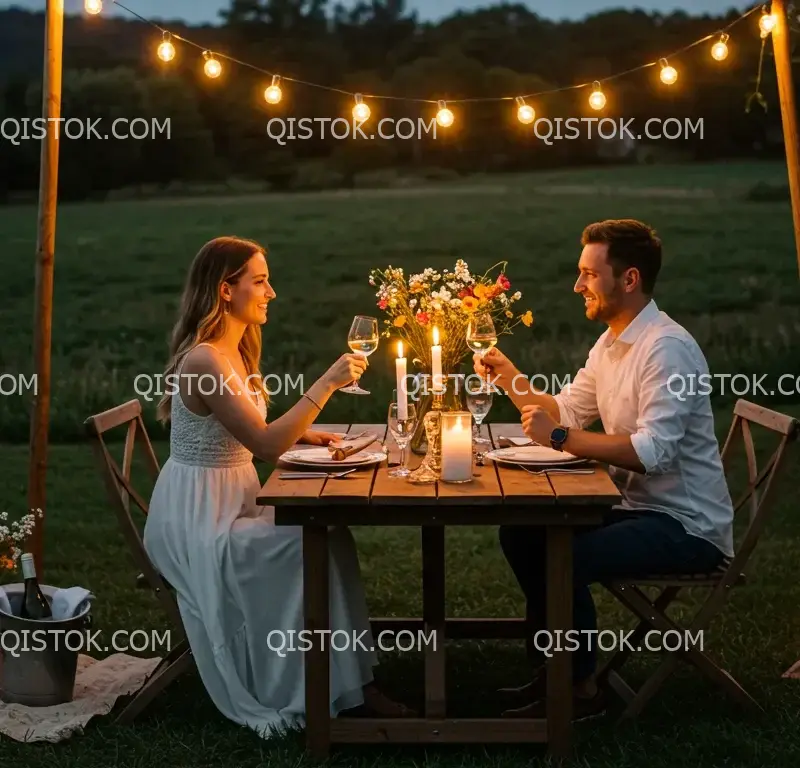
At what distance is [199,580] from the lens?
301cm

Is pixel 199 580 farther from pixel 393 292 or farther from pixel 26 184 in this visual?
pixel 26 184

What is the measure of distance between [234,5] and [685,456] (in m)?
5.07

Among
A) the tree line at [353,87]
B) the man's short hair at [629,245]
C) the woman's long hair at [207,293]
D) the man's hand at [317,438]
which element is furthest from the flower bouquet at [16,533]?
the tree line at [353,87]

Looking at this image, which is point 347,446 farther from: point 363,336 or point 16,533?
point 16,533

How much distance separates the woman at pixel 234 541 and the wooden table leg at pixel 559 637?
1.30 feet

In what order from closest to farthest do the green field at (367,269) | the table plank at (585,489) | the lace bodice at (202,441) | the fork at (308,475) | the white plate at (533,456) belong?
the table plank at (585,489), the fork at (308,475), the white plate at (533,456), the lace bodice at (202,441), the green field at (367,269)

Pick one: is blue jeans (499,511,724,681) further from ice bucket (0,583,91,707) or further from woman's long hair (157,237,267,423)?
ice bucket (0,583,91,707)

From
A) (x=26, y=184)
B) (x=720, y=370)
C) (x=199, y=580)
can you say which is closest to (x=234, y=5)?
(x=26, y=184)

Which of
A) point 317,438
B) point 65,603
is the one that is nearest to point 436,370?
point 317,438

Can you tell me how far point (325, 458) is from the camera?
10.1 ft

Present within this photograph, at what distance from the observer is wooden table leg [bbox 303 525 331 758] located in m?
2.80

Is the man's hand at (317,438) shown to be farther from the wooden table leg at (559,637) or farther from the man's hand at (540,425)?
the wooden table leg at (559,637)

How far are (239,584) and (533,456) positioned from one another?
0.81 meters

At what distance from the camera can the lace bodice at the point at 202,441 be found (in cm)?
312
